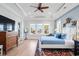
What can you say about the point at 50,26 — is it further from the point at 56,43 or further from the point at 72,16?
→ the point at 56,43

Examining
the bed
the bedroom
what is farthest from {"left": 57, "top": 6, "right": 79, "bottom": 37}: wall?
the bed

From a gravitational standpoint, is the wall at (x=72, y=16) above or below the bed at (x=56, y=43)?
above

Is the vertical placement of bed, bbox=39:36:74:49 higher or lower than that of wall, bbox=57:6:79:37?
lower

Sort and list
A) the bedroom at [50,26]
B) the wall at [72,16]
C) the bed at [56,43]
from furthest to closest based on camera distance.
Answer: the bed at [56,43] < the wall at [72,16] < the bedroom at [50,26]

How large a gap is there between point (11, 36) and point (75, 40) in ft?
7.31

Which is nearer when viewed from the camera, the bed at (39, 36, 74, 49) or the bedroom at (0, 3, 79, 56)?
the bedroom at (0, 3, 79, 56)

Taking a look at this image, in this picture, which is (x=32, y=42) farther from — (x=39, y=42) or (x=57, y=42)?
(x=57, y=42)

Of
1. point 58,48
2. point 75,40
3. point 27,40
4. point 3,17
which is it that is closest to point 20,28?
point 27,40

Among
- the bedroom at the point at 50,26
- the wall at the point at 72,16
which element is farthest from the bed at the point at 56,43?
the wall at the point at 72,16

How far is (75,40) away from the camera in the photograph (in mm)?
2748

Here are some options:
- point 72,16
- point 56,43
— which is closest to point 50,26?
point 72,16

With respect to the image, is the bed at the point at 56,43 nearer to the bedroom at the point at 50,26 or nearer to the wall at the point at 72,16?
the bedroom at the point at 50,26

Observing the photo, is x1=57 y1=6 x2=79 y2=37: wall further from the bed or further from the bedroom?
the bed

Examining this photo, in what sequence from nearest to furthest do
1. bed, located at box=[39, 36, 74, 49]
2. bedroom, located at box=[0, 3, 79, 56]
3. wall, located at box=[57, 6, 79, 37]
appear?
bedroom, located at box=[0, 3, 79, 56] < wall, located at box=[57, 6, 79, 37] < bed, located at box=[39, 36, 74, 49]
